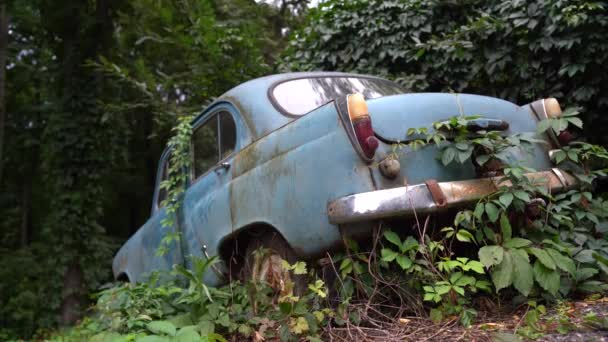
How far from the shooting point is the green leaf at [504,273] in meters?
2.73

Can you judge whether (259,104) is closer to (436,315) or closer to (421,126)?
(421,126)

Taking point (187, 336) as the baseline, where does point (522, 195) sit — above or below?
above

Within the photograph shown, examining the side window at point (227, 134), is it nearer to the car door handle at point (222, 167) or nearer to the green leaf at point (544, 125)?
the car door handle at point (222, 167)

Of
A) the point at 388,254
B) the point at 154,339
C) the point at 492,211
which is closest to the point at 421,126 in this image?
the point at 492,211

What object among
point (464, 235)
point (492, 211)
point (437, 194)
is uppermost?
point (437, 194)

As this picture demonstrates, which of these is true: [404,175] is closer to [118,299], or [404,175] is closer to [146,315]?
[146,315]

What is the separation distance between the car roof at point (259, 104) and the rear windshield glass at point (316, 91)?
2.5 inches

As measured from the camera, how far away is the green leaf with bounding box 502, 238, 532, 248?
2883 mm

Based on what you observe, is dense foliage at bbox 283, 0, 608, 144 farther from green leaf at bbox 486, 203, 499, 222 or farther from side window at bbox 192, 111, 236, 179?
green leaf at bbox 486, 203, 499, 222

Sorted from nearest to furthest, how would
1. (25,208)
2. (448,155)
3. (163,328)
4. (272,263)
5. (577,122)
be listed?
(163,328) < (448,155) < (577,122) < (272,263) < (25,208)

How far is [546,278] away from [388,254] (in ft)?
2.56

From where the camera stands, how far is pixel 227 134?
406cm

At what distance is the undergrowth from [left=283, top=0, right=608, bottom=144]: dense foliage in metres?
2.12

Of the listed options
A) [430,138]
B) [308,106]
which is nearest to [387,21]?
[308,106]
